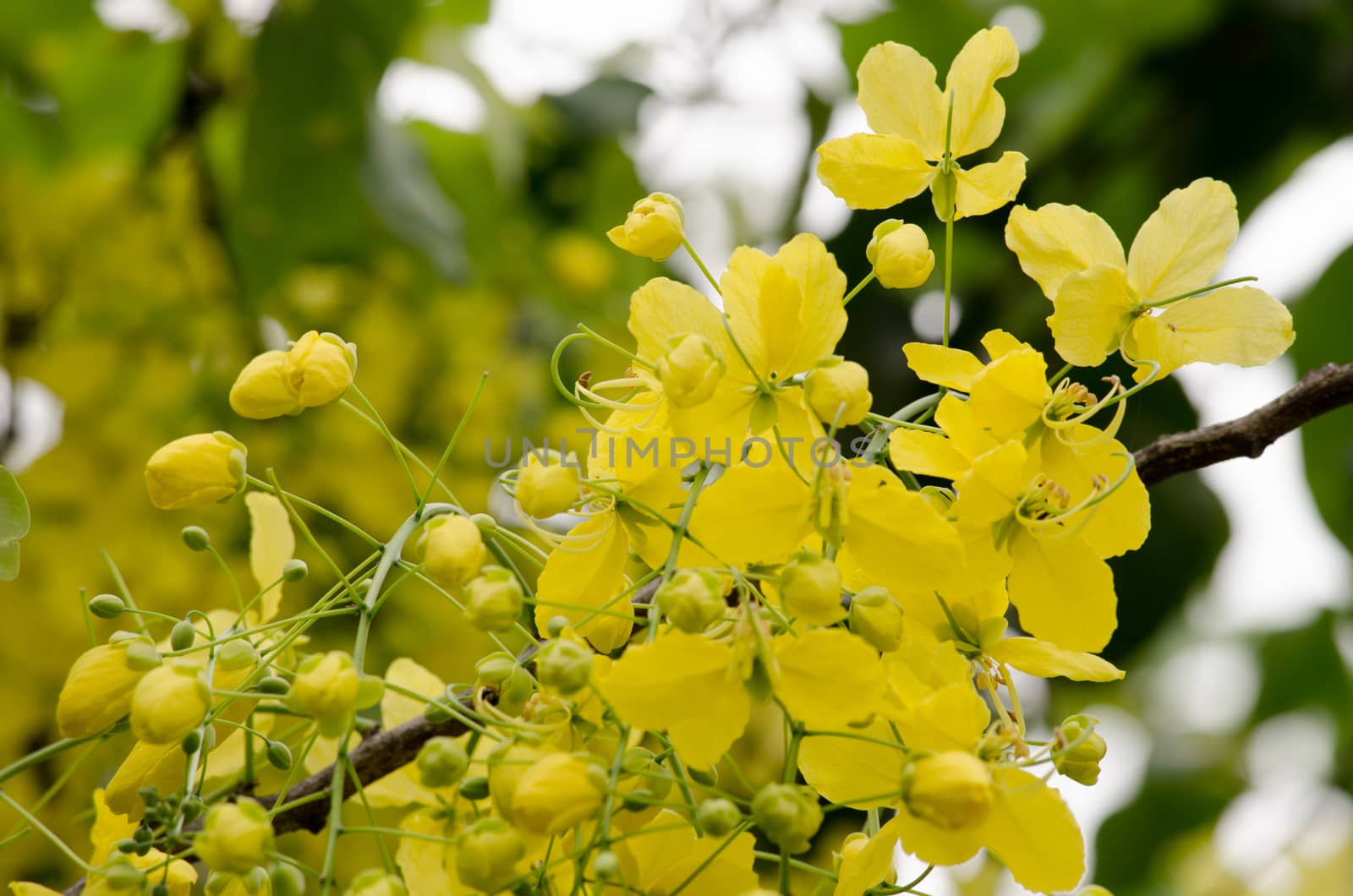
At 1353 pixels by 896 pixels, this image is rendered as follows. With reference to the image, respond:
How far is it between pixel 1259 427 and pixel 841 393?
0.19 meters

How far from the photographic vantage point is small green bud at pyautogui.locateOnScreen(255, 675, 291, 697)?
472 mm

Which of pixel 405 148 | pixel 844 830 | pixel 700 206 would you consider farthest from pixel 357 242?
pixel 844 830

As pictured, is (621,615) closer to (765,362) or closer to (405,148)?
(765,362)

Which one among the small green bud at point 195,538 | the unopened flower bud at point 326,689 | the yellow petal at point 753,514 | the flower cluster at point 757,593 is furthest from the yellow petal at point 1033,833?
the small green bud at point 195,538

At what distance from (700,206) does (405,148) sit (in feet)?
1.48

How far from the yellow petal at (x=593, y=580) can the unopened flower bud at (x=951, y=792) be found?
145 mm

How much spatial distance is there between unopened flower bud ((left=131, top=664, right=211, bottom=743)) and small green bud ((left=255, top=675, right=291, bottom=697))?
55 mm

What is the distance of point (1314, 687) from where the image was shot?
1351 mm

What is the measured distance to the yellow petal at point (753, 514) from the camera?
43cm

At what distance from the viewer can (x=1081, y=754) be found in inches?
19.3

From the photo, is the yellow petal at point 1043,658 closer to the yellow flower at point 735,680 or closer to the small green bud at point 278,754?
the yellow flower at point 735,680

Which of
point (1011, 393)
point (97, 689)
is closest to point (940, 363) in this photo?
point (1011, 393)

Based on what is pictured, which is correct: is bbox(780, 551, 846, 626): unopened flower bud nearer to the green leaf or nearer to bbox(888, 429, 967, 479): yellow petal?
bbox(888, 429, 967, 479): yellow petal

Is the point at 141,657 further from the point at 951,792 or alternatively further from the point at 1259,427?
the point at 1259,427
